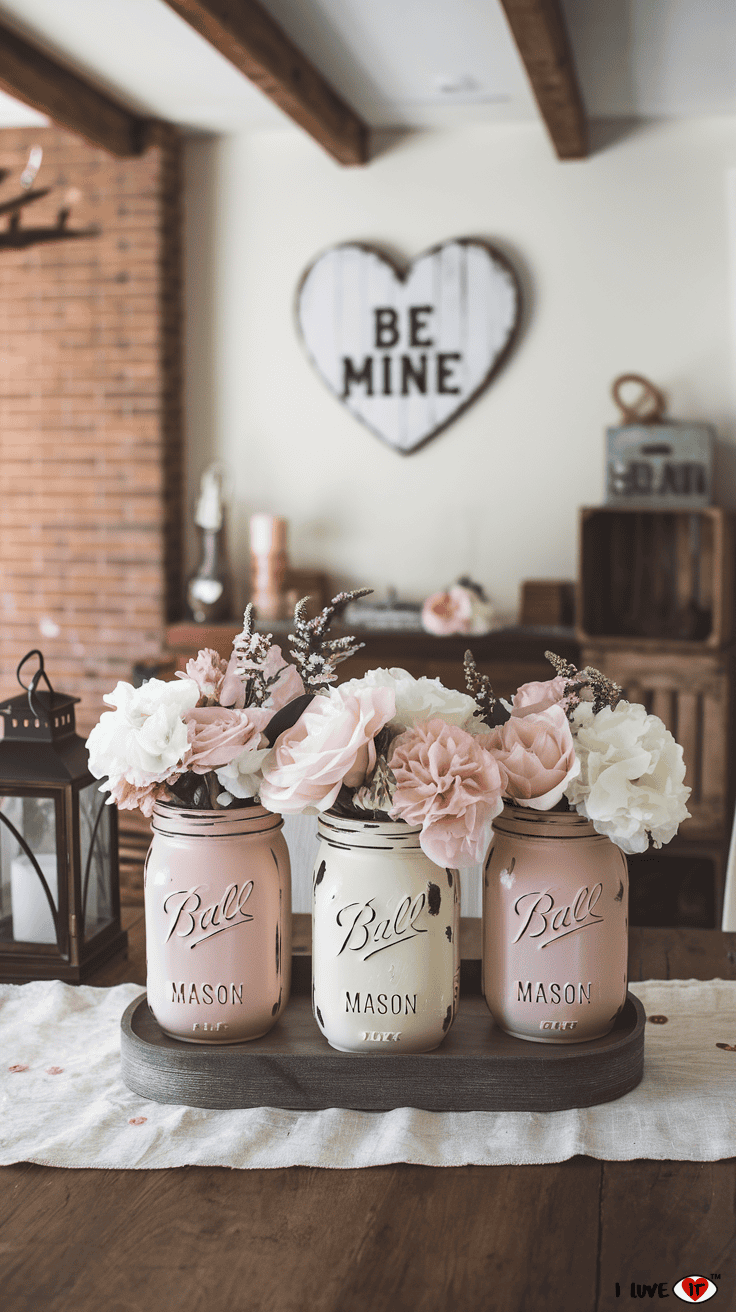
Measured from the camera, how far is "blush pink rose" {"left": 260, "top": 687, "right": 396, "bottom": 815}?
3.06 feet

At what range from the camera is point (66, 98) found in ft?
10.8

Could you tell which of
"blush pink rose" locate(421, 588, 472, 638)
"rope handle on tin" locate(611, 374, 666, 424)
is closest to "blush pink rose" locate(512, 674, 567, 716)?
"blush pink rose" locate(421, 588, 472, 638)

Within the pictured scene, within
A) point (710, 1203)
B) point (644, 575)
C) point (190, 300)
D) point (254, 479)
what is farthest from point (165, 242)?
point (710, 1203)

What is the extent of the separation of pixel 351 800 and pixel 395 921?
0.35 feet

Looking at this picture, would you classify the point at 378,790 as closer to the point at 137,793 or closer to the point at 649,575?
the point at 137,793

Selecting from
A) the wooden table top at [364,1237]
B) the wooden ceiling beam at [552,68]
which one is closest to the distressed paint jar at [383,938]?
the wooden table top at [364,1237]

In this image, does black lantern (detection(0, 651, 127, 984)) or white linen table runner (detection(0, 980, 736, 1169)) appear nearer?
white linen table runner (detection(0, 980, 736, 1169))

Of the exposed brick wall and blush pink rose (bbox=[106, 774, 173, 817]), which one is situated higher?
the exposed brick wall

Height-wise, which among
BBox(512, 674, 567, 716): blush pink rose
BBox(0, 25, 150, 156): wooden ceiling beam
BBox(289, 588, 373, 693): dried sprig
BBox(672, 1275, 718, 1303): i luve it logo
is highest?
BBox(0, 25, 150, 156): wooden ceiling beam

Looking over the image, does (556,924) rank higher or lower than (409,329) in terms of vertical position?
lower

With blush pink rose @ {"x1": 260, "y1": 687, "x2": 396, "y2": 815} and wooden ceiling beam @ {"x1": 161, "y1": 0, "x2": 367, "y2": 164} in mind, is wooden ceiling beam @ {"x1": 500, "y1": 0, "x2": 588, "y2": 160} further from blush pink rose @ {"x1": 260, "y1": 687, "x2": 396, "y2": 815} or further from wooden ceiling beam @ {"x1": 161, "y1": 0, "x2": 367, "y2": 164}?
blush pink rose @ {"x1": 260, "y1": 687, "x2": 396, "y2": 815}

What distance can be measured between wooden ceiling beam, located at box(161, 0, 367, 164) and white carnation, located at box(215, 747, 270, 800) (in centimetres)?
208

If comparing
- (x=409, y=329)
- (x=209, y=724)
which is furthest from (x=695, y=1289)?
(x=409, y=329)

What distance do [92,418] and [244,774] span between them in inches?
123
